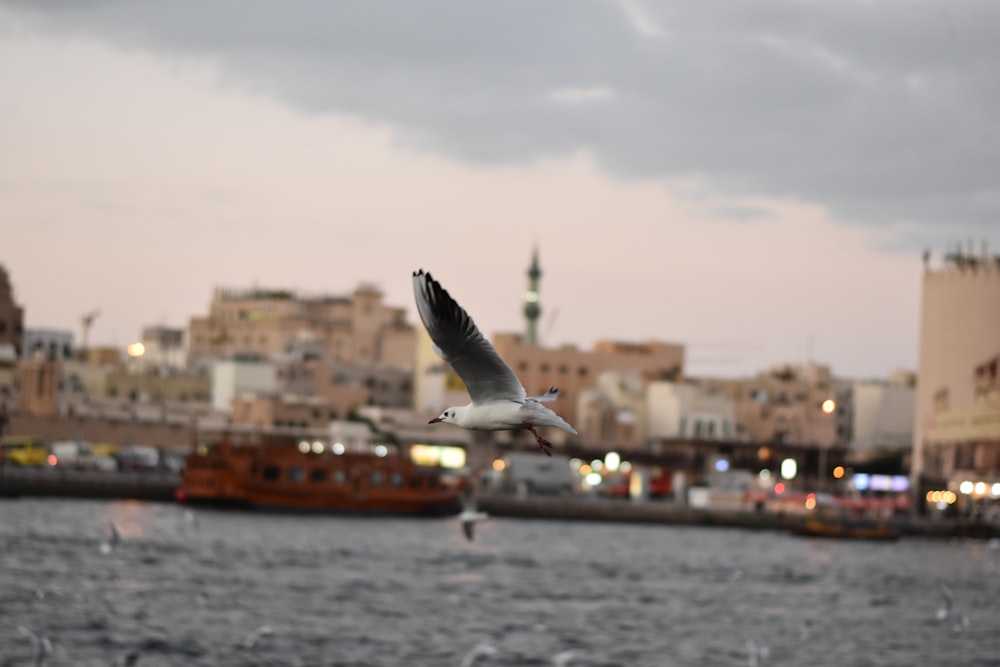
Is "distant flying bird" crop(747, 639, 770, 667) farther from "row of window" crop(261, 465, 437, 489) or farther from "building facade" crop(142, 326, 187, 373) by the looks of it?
"building facade" crop(142, 326, 187, 373)

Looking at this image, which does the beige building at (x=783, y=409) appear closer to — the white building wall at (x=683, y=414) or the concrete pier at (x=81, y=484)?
the white building wall at (x=683, y=414)

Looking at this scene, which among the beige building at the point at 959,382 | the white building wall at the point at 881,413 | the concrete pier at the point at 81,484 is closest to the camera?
the concrete pier at the point at 81,484

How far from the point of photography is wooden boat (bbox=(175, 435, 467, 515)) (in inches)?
3410

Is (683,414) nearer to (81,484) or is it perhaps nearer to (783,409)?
(783,409)

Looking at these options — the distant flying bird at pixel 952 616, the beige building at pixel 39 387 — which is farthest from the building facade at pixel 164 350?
the distant flying bird at pixel 952 616

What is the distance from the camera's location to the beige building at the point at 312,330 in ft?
475

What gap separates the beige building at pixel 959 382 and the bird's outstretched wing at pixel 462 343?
84.4 meters

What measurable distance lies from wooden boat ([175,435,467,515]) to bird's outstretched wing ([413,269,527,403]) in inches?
2846

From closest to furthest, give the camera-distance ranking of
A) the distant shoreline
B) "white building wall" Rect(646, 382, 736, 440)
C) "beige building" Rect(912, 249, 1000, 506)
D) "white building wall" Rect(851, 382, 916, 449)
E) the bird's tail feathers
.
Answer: the bird's tail feathers, the distant shoreline, "beige building" Rect(912, 249, 1000, 506), "white building wall" Rect(646, 382, 736, 440), "white building wall" Rect(851, 382, 916, 449)

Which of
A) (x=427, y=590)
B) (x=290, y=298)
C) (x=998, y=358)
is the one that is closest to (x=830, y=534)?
(x=998, y=358)

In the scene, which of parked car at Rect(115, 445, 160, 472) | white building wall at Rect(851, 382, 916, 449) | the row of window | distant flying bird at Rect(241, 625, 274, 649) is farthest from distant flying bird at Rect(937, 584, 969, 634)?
white building wall at Rect(851, 382, 916, 449)

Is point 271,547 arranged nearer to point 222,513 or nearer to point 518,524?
point 222,513

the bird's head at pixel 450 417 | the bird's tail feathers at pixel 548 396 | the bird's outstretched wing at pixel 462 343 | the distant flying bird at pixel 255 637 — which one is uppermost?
the bird's outstretched wing at pixel 462 343

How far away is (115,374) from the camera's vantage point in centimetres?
12462
